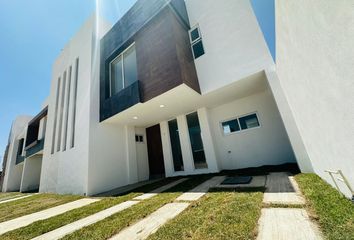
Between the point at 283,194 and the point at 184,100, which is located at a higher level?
the point at 184,100

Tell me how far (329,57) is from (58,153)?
976 cm

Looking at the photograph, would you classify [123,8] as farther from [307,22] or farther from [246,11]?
[307,22]

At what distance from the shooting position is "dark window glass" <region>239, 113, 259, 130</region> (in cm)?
581

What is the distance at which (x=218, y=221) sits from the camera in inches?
73.2

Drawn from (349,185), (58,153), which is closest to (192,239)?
(349,185)

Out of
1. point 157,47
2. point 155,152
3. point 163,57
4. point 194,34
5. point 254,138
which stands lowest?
point 254,138

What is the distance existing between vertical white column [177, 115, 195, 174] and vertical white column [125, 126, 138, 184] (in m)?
2.45

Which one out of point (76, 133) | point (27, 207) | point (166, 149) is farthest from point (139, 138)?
point (27, 207)

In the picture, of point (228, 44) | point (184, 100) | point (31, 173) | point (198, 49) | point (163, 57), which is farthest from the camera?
point (31, 173)

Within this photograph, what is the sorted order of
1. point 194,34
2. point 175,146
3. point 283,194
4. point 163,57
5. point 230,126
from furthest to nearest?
point 175,146 → point 230,126 → point 194,34 → point 163,57 → point 283,194

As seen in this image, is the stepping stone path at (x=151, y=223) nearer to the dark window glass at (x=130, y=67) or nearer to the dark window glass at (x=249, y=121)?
the dark window glass at (x=249, y=121)

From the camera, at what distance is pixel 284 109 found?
157 inches

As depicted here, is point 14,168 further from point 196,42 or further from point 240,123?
point 240,123

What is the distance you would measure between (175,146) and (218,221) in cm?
544
